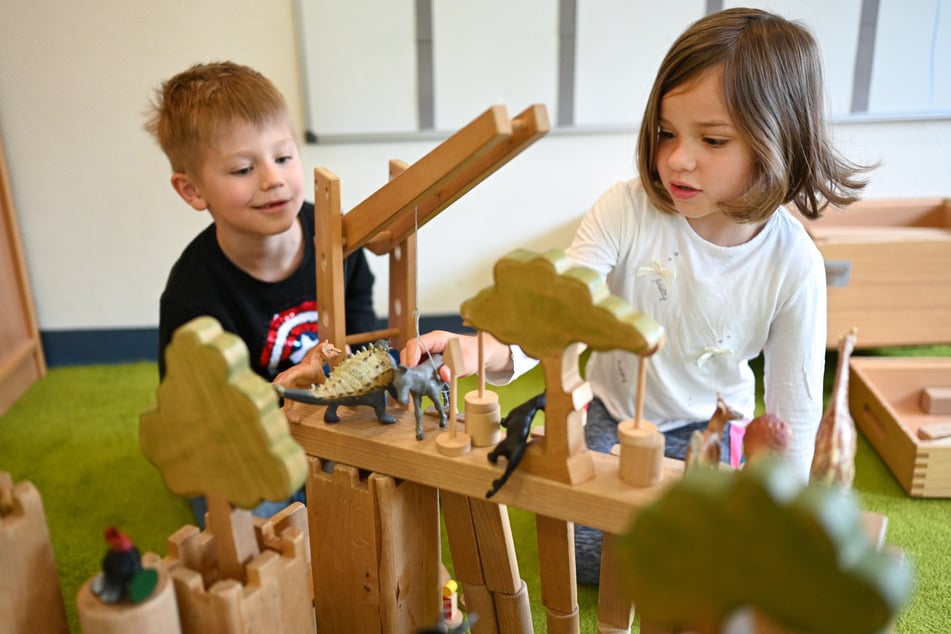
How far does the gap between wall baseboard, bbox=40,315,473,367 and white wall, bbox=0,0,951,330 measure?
27mm

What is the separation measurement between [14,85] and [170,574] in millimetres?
1798

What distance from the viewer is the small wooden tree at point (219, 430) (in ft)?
1.65

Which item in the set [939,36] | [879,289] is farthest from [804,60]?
[939,36]

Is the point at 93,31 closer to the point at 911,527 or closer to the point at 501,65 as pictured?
the point at 501,65

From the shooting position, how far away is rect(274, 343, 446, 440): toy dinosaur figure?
696mm

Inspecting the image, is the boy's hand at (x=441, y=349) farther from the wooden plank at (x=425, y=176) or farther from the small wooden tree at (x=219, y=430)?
the small wooden tree at (x=219, y=430)

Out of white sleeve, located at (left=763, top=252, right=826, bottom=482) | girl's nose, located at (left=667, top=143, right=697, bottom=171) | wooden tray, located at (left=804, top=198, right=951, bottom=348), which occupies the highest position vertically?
girl's nose, located at (left=667, top=143, right=697, bottom=171)

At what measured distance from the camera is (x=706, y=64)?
890 mm

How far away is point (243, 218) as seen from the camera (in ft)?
3.79

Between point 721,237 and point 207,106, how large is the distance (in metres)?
A: 0.77

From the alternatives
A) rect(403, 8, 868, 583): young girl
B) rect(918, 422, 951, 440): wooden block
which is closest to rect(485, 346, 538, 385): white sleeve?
rect(403, 8, 868, 583): young girl

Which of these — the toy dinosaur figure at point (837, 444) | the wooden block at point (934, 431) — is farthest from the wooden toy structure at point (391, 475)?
the wooden block at point (934, 431)

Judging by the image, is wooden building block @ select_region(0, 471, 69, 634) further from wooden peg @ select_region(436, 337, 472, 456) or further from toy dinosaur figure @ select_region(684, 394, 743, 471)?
toy dinosaur figure @ select_region(684, 394, 743, 471)

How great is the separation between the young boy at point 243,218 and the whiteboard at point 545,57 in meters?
0.74
